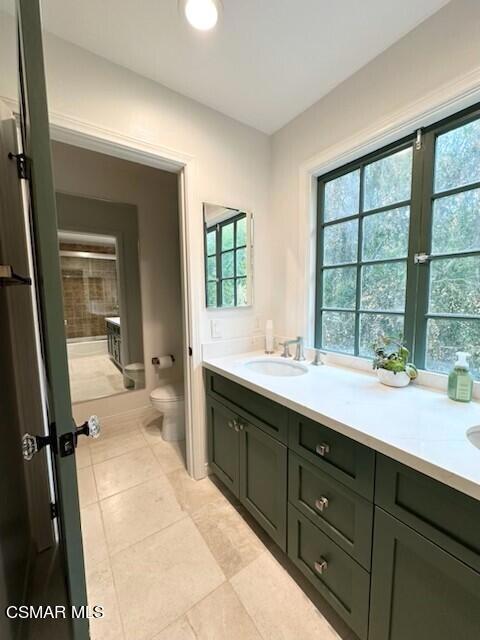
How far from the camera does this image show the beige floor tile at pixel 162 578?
1048 mm

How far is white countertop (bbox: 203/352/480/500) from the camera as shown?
67 centimetres

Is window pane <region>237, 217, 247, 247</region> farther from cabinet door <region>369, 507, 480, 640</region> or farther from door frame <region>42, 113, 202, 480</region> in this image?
cabinet door <region>369, 507, 480, 640</region>

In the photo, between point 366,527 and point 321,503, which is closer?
point 366,527

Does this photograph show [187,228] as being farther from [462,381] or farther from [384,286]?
[462,381]

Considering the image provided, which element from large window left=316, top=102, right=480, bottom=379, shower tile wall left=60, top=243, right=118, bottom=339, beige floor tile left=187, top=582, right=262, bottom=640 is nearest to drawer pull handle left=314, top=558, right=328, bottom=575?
beige floor tile left=187, top=582, right=262, bottom=640

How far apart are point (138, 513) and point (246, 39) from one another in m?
2.55

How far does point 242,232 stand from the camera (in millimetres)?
1891

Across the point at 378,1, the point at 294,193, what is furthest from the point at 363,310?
the point at 378,1

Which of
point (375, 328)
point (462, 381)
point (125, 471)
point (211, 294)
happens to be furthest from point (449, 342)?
point (125, 471)

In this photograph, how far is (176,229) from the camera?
2.81 metres

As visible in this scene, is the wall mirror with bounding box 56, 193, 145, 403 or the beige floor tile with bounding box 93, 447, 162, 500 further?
the wall mirror with bounding box 56, 193, 145, 403

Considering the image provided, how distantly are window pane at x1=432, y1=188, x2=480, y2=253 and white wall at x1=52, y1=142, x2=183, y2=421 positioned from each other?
226cm

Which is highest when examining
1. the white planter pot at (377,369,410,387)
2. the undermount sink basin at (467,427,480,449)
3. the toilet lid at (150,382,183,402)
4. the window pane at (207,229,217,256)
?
the window pane at (207,229,217,256)

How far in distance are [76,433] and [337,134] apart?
1.88 metres
